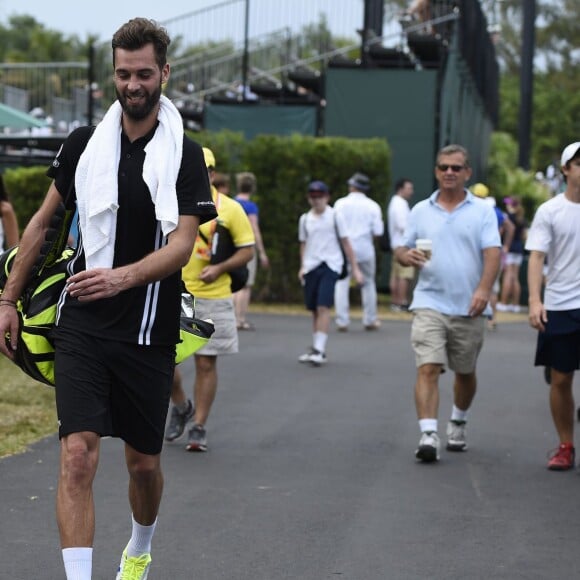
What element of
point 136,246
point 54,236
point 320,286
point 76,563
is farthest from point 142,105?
point 320,286

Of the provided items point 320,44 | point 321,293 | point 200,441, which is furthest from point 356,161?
point 200,441

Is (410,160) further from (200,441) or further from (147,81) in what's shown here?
(147,81)

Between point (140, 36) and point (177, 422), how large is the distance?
4.70m

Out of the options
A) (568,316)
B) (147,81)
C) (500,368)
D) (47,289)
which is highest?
(147,81)

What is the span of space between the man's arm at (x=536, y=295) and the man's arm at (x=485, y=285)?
280 millimetres

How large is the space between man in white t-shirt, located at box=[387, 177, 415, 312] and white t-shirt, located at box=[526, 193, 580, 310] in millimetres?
10033

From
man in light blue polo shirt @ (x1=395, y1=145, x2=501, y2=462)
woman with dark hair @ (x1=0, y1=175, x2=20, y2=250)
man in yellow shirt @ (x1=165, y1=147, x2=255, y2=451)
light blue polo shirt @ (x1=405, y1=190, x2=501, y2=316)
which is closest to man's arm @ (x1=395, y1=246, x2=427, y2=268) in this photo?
man in light blue polo shirt @ (x1=395, y1=145, x2=501, y2=462)

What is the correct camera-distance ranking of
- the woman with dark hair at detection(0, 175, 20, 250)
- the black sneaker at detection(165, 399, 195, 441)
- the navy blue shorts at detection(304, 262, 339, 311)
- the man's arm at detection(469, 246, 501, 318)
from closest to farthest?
the man's arm at detection(469, 246, 501, 318) < the black sneaker at detection(165, 399, 195, 441) < the woman with dark hair at detection(0, 175, 20, 250) < the navy blue shorts at detection(304, 262, 339, 311)

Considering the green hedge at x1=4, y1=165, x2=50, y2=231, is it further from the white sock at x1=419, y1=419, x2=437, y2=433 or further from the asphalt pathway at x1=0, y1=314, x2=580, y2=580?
the white sock at x1=419, y1=419, x2=437, y2=433

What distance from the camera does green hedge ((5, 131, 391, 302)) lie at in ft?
69.2

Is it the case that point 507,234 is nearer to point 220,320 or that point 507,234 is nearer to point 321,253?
point 321,253

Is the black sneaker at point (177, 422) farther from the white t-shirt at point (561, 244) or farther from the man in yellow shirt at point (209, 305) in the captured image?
the white t-shirt at point (561, 244)

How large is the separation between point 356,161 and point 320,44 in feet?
15.8

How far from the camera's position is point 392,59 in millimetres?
23906
